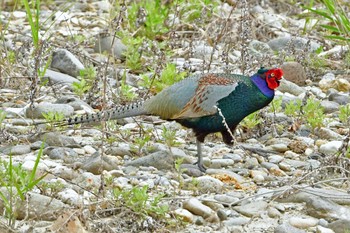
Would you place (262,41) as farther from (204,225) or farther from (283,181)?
(204,225)

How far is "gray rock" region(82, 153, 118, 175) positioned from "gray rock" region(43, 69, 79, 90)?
6.41ft

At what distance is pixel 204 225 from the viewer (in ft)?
17.9

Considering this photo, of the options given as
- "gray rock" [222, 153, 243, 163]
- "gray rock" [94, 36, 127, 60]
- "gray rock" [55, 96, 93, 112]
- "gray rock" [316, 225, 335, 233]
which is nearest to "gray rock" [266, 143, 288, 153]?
"gray rock" [222, 153, 243, 163]

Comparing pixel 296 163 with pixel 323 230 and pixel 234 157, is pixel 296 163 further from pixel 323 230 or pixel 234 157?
pixel 323 230

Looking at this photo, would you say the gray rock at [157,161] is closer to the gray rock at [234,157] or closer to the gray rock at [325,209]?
the gray rock at [234,157]

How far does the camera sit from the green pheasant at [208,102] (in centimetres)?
662

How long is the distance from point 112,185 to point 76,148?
39.7 inches

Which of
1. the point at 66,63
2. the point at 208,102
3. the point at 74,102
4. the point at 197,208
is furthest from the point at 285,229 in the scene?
the point at 66,63

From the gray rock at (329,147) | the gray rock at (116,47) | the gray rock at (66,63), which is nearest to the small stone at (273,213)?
the gray rock at (329,147)

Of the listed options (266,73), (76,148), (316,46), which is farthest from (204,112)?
(316,46)

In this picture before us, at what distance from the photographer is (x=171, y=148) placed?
684cm

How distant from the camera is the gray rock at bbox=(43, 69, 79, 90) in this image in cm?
830

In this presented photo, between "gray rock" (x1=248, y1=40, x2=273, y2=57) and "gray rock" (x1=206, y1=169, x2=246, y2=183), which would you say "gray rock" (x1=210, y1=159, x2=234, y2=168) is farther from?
"gray rock" (x1=248, y1=40, x2=273, y2=57)

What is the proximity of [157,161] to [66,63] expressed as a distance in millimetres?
2522
